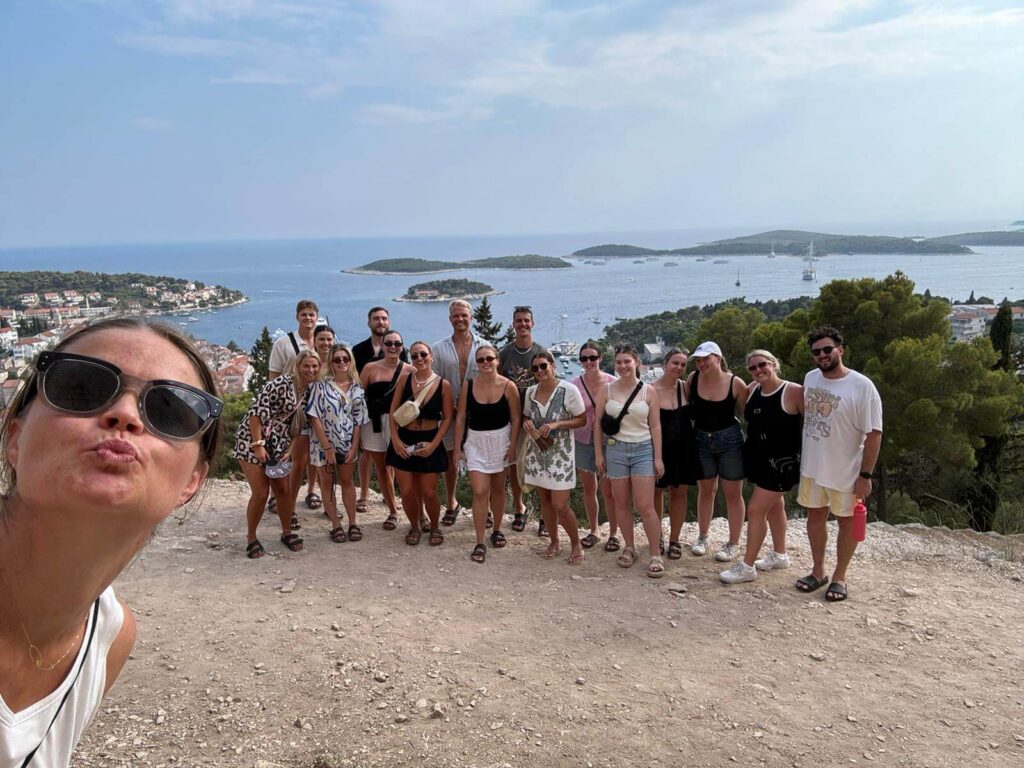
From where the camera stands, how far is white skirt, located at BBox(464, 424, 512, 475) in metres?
5.93

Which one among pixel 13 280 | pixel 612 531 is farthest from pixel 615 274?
pixel 612 531

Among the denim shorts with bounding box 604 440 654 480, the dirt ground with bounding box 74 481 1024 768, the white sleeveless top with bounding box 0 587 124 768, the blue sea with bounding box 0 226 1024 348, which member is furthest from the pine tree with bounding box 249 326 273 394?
the white sleeveless top with bounding box 0 587 124 768

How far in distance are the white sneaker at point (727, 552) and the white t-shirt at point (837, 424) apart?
124 cm

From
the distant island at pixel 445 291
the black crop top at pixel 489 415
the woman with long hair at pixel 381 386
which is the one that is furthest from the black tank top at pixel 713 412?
the distant island at pixel 445 291

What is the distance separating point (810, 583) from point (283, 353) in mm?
5066

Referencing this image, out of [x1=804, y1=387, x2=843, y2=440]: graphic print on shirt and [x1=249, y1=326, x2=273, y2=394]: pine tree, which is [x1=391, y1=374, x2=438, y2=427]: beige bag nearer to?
[x1=804, y1=387, x2=843, y2=440]: graphic print on shirt

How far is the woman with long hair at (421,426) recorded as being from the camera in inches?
233

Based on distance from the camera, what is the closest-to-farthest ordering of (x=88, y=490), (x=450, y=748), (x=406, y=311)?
1. (x=88, y=490)
2. (x=450, y=748)
3. (x=406, y=311)

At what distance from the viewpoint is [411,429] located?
5973mm

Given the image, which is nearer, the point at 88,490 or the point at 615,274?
the point at 88,490

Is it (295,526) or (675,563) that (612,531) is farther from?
(295,526)

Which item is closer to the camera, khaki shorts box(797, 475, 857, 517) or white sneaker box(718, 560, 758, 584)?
khaki shorts box(797, 475, 857, 517)

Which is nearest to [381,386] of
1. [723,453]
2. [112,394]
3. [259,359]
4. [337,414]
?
[337,414]

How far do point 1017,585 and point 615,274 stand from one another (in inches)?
4523
